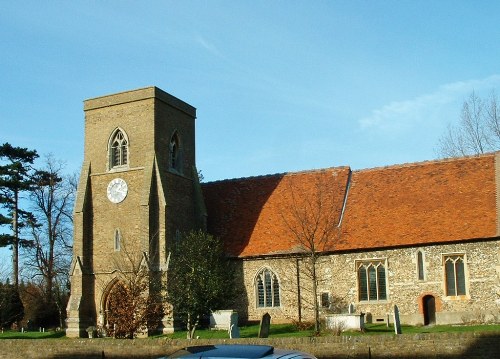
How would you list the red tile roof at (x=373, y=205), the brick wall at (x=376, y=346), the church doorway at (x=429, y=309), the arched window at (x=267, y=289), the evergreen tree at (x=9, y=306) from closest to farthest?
the brick wall at (x=376, y=346) → the church doorway at (x=429, y=309) → the red tile roof at (x=373, y=205) → the arched window at (x=267, y=289) → the evergreen tree at (x=9, y=306)

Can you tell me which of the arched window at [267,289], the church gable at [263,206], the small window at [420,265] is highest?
the church gable at [263,206]

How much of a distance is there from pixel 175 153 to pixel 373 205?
11005 mm

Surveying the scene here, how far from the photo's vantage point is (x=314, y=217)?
112ft

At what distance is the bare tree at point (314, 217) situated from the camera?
3253cm

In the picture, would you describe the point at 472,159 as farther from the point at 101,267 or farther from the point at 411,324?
the point at 101,267

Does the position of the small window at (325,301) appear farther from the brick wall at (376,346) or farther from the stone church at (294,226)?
the brick wall at (376,346)

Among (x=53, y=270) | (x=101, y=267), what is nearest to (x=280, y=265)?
(x=101, y=267)

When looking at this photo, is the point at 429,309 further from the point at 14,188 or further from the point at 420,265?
the point at 14,188

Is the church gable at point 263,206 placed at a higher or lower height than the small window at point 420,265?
higher

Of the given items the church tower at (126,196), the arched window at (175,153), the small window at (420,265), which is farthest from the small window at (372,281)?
the arched window at (175,153)

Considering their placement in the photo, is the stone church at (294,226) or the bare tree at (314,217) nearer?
the stone church at (294,226)

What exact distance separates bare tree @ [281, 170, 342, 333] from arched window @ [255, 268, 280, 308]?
195 centimetres

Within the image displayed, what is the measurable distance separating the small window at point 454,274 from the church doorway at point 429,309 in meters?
0.84

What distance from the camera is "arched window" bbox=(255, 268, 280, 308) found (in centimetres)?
3388
